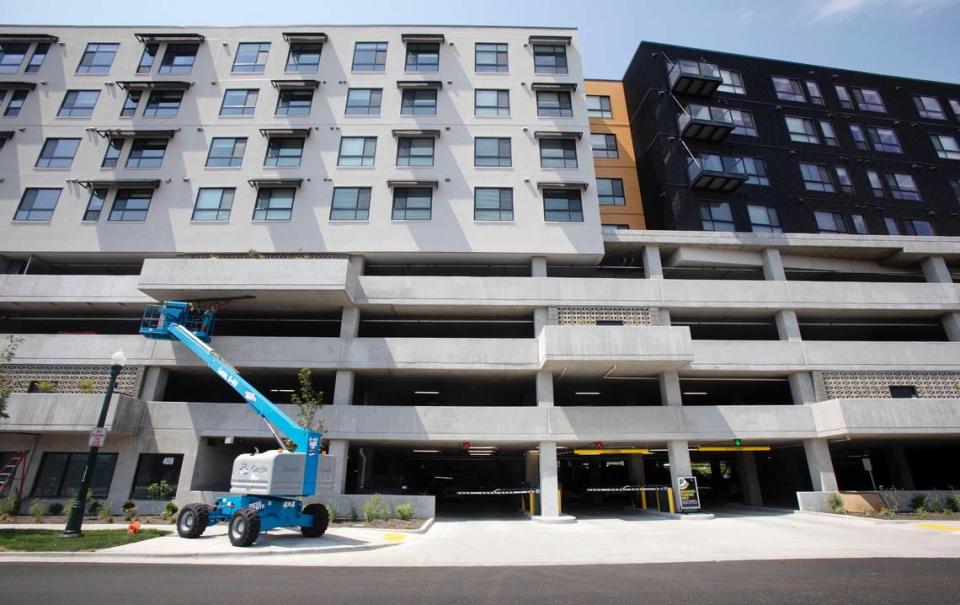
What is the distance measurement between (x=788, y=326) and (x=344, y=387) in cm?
2436

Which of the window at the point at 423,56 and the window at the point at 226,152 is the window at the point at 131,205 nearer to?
the window at the point at 226,152

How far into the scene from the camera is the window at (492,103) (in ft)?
98.1

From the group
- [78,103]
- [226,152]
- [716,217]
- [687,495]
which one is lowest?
[687,495]

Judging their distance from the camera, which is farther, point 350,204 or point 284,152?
point 284,152

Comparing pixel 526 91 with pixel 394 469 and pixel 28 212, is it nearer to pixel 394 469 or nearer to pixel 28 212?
pixel 394 469

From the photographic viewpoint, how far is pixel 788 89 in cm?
3488

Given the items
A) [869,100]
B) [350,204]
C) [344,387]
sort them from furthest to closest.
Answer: [869,100] → [350,204] → [344,387]

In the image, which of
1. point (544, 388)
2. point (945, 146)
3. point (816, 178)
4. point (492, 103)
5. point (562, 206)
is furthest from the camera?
point (945, 146)

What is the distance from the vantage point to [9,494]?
70.5ft

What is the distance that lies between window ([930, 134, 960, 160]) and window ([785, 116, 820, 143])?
9.97m

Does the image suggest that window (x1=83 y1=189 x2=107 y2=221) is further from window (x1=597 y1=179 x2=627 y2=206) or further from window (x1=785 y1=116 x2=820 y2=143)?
window (x1=785 y1=116 x2=820 y2=143)

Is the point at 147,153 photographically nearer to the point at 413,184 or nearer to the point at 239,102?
the point at 239,102

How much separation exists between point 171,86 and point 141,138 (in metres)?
3.86

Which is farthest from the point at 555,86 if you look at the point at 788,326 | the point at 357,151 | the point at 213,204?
the point at 213,204
